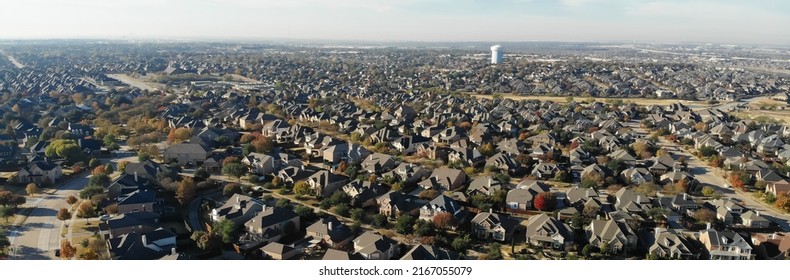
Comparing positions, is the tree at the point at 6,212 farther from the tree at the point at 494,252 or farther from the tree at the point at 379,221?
the tree at the point at 494,252

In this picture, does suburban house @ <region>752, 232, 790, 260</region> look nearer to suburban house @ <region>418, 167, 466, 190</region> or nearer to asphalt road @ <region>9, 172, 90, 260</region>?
suburban house @ <region>418, 167, 466, 190</region>

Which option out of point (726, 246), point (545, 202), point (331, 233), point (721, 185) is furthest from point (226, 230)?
point (721, 185)

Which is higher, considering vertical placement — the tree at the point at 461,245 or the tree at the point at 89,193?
the tree at the point at 89,193

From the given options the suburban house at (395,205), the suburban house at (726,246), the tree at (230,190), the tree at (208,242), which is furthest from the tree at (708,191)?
the tree at (208,242)

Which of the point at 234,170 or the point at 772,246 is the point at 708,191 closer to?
the point at 772,246

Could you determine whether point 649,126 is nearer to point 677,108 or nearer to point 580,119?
point 580,119

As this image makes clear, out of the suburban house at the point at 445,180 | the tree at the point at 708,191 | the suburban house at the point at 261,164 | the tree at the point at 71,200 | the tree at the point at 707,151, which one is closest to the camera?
the tree at the point at 71,200
